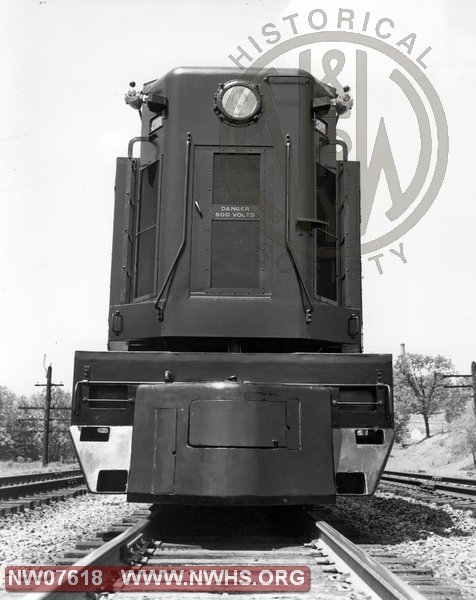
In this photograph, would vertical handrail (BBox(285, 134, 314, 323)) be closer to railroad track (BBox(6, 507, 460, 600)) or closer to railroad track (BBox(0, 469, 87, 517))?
railroad track (BBox(6, 507, 460, 600))

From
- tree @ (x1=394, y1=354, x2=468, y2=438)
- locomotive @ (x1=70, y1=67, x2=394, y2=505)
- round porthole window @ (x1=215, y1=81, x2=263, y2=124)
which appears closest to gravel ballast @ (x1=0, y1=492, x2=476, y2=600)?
locomotive @ (x1=70, y1=67, x2=394, y2=505)

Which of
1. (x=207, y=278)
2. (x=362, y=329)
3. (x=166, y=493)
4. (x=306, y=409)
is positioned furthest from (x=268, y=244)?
(x=166, y=493)

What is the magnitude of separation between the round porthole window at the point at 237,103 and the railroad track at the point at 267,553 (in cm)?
337

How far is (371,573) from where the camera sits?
312cm

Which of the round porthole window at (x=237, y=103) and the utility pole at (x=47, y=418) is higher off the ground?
the round porthole window at (x=237, y=103)

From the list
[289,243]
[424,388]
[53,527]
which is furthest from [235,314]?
[424,388]

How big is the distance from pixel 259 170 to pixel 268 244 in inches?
26.3

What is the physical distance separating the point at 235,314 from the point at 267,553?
6.21 feet

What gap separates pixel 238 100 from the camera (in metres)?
5.75

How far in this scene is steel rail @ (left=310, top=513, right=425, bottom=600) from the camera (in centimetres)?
281

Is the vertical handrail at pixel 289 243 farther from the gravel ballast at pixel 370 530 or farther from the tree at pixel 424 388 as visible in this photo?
the tree at pixel 424 388

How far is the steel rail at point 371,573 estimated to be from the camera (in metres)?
2.81

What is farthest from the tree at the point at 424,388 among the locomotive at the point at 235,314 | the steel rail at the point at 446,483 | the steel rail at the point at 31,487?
the locomotive at the point at 235,314

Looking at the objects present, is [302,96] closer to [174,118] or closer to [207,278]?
[174,118]
